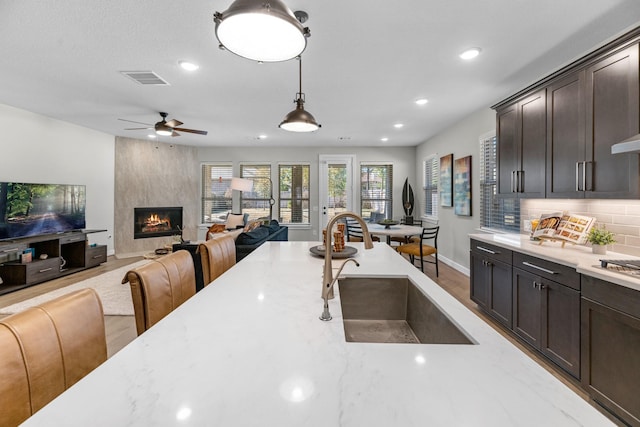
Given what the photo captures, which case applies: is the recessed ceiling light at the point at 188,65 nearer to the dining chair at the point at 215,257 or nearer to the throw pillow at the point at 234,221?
the dining chair at the point at 215,257

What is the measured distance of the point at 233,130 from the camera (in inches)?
224

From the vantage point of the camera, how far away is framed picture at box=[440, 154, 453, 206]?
535 cm

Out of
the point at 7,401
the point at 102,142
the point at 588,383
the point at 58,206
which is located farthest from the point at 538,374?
the point at 102,142

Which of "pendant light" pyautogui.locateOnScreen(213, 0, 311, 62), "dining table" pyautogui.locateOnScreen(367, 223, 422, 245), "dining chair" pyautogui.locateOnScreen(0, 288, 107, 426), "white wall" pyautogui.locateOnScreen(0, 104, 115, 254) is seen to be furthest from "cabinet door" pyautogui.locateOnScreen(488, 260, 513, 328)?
"white wall" pyautogui.locateOnScreen(0, 104, 115, 254)

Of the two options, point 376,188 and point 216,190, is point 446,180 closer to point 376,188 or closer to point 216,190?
point 376,188

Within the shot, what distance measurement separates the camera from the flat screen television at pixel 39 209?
13.5 ft

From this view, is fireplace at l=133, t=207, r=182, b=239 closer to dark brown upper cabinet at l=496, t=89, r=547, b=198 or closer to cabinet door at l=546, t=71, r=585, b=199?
dark brown upper cabinet at l=496, t=89, r=547, b=198

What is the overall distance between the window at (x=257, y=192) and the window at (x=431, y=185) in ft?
12.2

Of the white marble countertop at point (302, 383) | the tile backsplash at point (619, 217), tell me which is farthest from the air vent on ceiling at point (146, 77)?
the tile backsplash at point (619, 217)

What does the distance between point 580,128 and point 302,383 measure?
2.73 m

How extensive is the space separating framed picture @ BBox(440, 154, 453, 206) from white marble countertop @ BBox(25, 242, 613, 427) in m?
4.79

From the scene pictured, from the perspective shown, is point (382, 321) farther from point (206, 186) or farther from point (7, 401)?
point (206, 186)

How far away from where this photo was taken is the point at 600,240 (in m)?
2.18

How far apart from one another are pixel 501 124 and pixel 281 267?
9.56 feet
